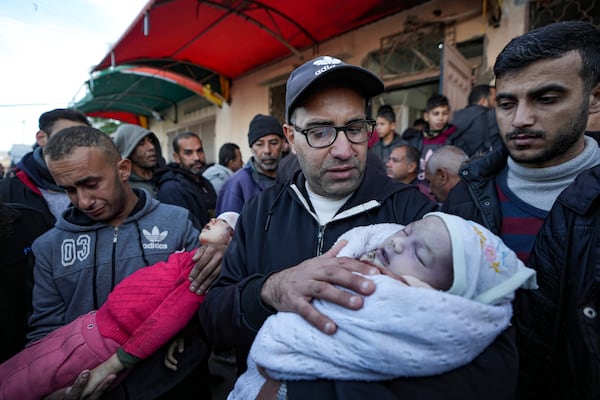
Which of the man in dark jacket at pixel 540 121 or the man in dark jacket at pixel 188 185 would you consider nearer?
the man in dark jacket at pixel 540 121

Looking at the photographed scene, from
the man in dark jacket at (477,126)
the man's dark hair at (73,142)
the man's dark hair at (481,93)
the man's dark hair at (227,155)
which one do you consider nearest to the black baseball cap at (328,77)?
the man's dark hair at (73,142)

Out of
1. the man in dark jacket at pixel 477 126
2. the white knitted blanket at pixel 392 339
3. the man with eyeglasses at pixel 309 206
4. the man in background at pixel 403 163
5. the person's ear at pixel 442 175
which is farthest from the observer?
the man in dark jacket at pixel 477 126

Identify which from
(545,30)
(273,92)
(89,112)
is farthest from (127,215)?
(89,112)

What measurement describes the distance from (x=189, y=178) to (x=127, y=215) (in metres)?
1.79

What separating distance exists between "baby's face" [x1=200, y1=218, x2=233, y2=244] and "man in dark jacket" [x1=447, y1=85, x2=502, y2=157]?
10.9 ft

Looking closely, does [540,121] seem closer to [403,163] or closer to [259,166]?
[403,163]

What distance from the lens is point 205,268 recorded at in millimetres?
1579

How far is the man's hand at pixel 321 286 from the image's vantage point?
96 cm

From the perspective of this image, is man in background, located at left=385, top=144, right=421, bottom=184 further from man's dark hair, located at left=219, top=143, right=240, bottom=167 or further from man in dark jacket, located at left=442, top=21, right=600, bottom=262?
man's dark hair, located at left=219, top=143, right=240, bottom=167

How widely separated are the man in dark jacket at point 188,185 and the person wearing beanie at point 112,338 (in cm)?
151

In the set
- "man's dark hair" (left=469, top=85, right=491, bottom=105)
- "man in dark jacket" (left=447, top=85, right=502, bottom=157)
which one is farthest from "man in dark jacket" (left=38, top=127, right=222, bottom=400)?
"man's dark hair" (left=469, top=85, right=491, bottom=105)

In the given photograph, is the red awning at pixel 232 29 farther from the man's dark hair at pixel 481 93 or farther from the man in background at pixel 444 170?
the man in background at pixel 444 170

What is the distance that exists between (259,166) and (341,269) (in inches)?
113

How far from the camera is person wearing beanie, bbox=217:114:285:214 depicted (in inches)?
137
